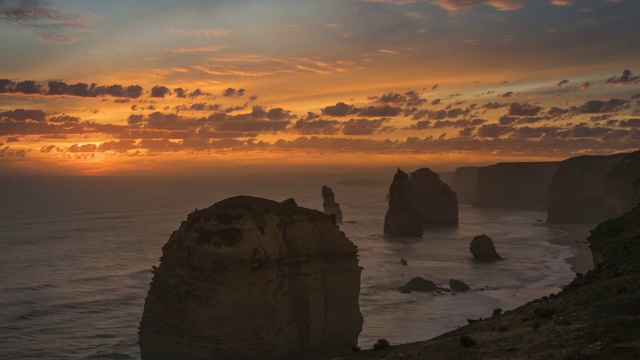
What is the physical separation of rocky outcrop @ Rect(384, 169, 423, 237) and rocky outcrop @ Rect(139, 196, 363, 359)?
86.8 m

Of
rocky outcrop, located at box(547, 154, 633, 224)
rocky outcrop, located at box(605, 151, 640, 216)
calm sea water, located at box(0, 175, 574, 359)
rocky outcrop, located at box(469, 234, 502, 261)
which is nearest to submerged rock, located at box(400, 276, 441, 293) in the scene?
calm sea water, located at box(0, 175, 574, 359)

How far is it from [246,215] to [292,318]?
7.30 metres

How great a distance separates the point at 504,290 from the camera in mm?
68750

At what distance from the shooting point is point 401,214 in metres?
128

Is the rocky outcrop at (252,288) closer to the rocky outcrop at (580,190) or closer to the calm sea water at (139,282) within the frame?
the calm sea water at (139,282)

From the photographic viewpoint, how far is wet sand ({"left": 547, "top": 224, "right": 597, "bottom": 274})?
279 feet

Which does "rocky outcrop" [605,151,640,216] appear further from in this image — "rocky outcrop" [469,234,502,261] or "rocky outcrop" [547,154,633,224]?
"rocky outcrop" [547,154,633,224]

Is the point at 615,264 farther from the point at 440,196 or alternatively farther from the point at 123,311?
the point at 440,196

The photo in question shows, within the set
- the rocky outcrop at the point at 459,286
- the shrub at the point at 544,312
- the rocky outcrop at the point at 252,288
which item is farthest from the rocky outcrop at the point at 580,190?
the shrub at the point at 544,312

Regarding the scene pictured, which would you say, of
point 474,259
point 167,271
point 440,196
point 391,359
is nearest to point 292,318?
A: point 167,271

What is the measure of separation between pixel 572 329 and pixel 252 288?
1939cm

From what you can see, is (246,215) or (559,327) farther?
(246,215)

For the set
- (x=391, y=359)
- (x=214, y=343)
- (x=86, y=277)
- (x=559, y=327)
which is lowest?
(x=86, y=277)

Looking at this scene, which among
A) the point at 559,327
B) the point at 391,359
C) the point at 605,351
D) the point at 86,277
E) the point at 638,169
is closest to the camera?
the point at 605,351
